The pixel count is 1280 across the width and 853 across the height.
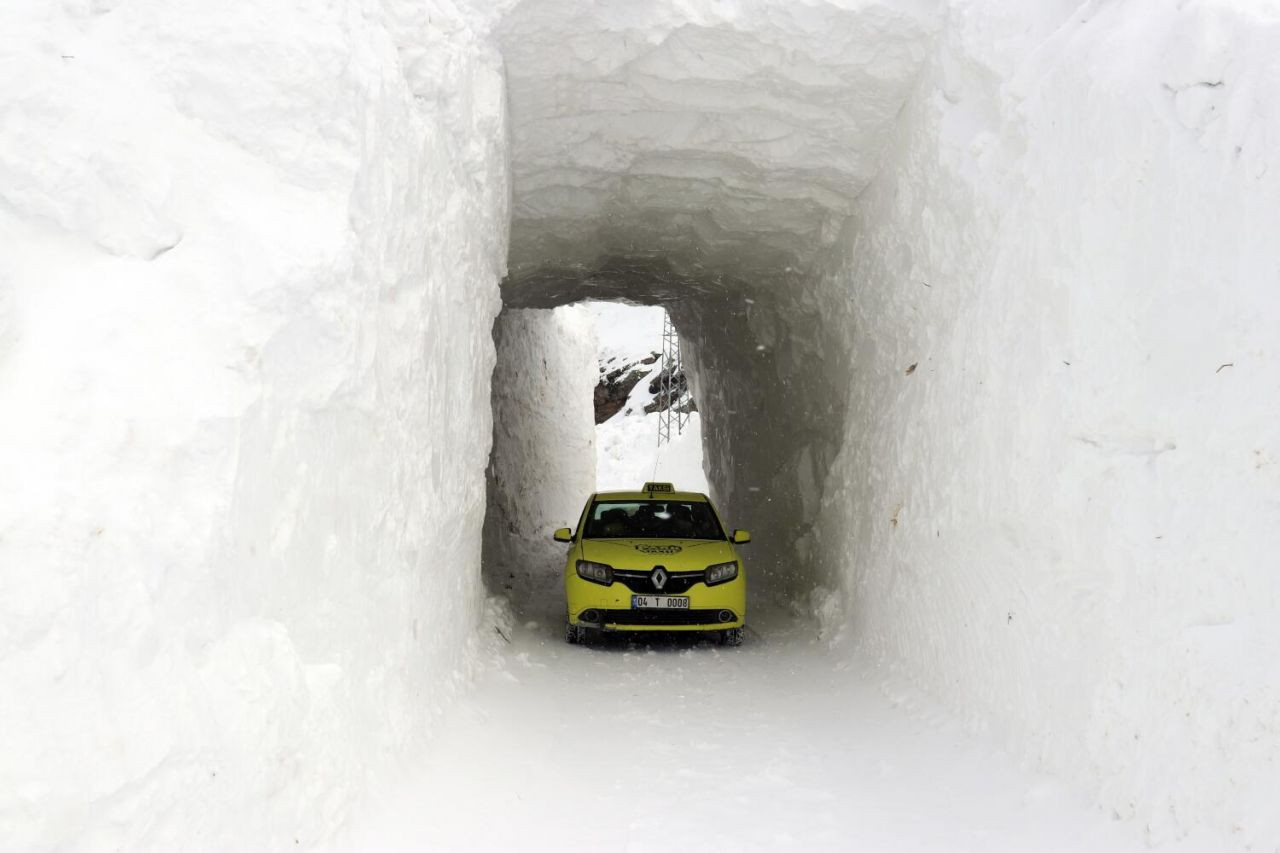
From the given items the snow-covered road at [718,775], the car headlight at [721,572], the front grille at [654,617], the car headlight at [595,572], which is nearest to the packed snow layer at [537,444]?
the car headlight at [595,572]

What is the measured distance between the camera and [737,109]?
7832 millimetres

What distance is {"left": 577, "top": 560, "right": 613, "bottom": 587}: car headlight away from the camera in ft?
29.3

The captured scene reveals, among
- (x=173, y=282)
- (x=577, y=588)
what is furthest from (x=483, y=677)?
(x=173, y=282)

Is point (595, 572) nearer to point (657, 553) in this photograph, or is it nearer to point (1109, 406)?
point (657, 553)

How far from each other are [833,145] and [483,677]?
16.7ft

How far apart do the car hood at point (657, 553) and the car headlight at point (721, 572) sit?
52mm

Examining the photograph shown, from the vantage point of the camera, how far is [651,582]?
29.1 feet

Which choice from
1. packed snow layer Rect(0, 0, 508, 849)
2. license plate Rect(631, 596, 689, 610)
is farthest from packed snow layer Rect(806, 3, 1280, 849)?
packed snow layer Rect(0, 0, 508, 849)

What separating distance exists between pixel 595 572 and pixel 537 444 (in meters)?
10.1

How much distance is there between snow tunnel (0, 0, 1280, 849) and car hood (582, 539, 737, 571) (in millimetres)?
1580

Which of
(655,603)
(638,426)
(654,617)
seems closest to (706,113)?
(655,603)

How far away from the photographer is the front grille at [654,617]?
29.0 feet

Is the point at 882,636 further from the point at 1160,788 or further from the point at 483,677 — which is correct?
Result: the point at 1160,788

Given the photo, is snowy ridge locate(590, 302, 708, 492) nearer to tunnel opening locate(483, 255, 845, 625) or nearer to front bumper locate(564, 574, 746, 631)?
tunnel opening locate(483, 255, 845, 625)
